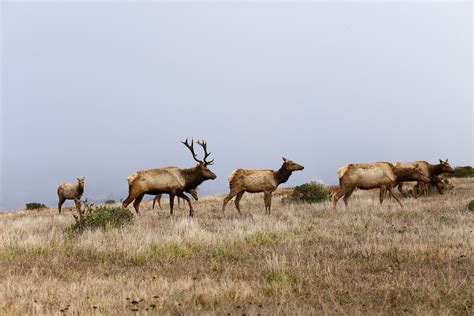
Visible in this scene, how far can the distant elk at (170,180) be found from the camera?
14844 millimetres

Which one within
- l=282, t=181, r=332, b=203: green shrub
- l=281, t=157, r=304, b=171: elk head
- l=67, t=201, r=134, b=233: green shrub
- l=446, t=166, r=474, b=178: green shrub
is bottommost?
l=446, t=166, r=474, b=178: green shrub

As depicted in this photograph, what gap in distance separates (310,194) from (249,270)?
13040 mm

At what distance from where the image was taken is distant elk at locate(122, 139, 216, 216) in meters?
14.8

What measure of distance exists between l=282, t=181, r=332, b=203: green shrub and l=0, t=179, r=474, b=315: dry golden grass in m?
7.93

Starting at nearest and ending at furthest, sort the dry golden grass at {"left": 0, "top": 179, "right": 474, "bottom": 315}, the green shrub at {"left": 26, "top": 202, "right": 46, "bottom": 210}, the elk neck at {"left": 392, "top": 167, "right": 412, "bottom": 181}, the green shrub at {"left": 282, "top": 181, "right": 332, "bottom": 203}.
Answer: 1. the dry golden grass at {"left": 0, "top": 179, "right": 474, "bottom": 315}
2. the elk neck at {"left": 392, "top": 167, "right": 412, "bottom": 181}
3. the green shrub at {"left": 282, "top": 181, "right": 332, "bottom": 203}
4. the green shrub at {"left": 26, "top": 202, "right": 46, "bottom": 210}

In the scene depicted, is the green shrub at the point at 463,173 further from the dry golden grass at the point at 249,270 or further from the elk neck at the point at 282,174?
the dry golden grass at the point at 249,270

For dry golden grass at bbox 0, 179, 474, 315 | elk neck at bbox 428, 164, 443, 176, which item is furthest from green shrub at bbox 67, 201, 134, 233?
elk neck at bbox 428, 164, 443, 176

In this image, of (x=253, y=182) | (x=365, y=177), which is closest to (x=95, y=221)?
(x=253, y=182)

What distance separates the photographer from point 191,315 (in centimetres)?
445

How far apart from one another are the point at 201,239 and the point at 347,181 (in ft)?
27.3

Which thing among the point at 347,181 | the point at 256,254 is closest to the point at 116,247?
the point at 256,254

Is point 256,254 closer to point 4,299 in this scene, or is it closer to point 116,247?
point 116,247

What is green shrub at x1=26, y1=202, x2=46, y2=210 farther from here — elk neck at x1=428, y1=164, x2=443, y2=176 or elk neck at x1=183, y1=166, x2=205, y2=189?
elk neck at x1=428, y1=164, x2=443, y2=176

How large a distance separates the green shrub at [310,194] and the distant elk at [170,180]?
16.3ft
